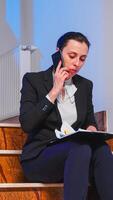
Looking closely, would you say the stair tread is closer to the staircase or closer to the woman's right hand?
the staircase

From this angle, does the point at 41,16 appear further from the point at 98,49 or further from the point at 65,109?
the point at 65,109

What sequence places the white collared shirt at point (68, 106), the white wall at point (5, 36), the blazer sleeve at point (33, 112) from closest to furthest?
1. the blazer sleeve at point (33, 112)
2. the white collared shirt at point (68, 106)
3. the white wall at point (5, 36)

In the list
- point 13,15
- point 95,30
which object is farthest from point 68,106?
point 13,15

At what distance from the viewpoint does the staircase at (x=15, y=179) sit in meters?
1.48

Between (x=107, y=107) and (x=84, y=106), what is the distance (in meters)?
0.78

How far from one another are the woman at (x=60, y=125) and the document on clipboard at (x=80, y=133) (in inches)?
0.8

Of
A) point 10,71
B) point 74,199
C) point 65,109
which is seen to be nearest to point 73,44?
point 65,109

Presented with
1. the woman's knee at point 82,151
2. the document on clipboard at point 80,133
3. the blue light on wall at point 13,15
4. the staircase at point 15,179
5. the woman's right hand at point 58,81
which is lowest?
the staircase at point 15,179

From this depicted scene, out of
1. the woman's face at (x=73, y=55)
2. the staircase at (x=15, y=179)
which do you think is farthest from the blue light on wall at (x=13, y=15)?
the woman's face at (x=73, y=55)

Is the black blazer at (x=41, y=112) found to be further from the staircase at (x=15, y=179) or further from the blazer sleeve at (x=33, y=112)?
the staircase at (x=15, y=179)

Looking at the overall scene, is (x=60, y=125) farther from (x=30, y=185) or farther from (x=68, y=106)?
(x=30, y=185)

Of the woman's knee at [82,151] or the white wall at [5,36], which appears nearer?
the woman's knee at [82,151]

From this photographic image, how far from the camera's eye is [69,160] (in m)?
1.33

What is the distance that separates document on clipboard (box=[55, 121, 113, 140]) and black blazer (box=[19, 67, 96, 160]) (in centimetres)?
2
